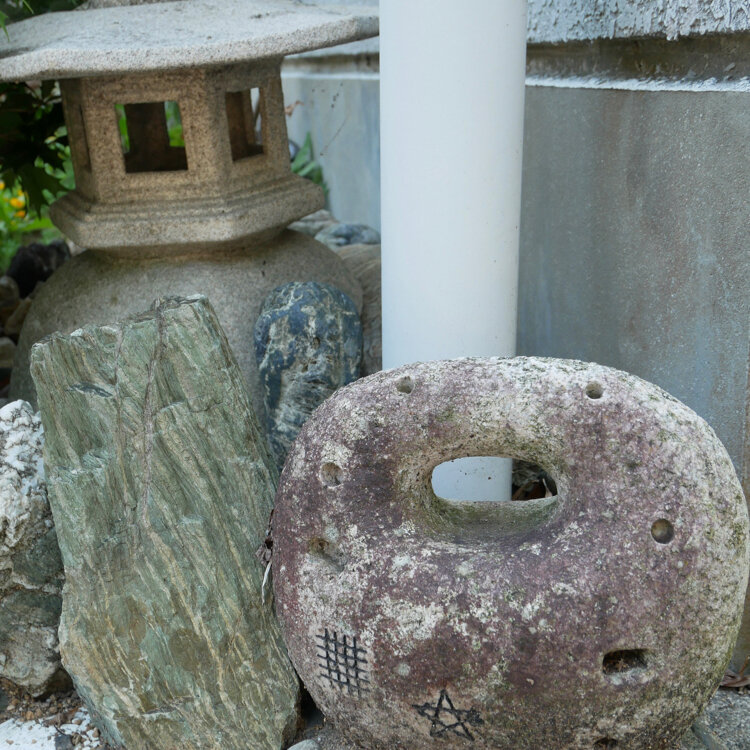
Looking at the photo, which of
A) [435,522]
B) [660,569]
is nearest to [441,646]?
[435,522]

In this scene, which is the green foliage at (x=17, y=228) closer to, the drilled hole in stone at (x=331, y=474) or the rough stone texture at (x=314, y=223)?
the rough stone texture at (x=314, y=223)

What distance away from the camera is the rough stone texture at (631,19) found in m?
1.87

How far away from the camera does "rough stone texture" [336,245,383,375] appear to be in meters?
2.98

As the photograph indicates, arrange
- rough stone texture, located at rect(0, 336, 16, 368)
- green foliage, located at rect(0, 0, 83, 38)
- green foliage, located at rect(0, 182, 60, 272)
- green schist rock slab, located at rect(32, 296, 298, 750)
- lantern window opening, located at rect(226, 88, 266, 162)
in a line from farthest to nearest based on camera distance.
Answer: green foliage, located at rect(0, 182, 60, 272) < rough stone texture, located at rect(0, 336, 16, 368) < lantern window opening, located at rect(226, 88, 266, 162) < green foliage, located at rect(0, 0, 83, 38) < green schist rock slab, located at rect(32, 296, 298, 750)

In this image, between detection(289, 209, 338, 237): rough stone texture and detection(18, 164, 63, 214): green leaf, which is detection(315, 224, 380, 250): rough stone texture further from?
detection(18, 164, 63, 214): green leaf

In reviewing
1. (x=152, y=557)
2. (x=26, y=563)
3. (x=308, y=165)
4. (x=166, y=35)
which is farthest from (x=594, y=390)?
(x=308, y=165)

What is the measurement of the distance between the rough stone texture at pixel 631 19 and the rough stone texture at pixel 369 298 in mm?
1025

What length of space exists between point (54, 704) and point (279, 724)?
24.8 inches

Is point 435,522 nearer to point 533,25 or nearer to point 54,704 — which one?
point 54,704

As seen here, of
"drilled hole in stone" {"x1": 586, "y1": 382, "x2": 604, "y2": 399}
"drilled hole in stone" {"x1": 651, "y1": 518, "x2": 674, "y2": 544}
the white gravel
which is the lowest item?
the white gravel

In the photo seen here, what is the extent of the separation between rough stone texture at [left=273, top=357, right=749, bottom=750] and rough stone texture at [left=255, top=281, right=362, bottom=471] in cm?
82

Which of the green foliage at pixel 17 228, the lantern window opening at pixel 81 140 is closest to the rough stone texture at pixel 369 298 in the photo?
the lantern window opening at pixel 81 140

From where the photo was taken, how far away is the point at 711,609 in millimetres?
1479

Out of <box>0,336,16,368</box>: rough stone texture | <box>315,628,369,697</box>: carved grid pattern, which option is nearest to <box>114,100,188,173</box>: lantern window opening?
A: <box>0,336,16,368</box>: rough stone texture
